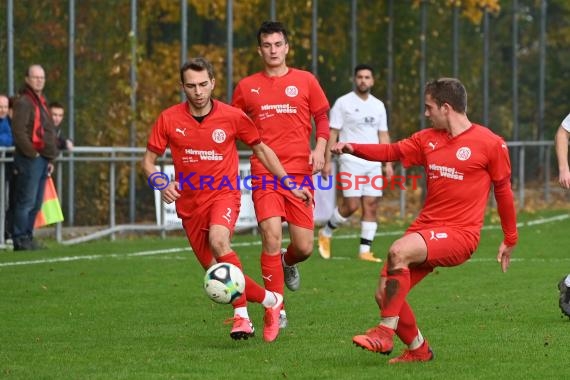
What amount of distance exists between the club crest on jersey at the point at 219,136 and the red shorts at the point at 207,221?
41cm

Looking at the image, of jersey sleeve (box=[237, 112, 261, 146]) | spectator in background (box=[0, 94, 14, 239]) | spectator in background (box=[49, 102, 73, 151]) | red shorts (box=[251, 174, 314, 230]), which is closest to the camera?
jersey sleeve (box=[237, 112, 261, 146])

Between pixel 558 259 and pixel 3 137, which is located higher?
pixel 3 137

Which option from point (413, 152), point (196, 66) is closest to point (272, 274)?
point (196, 66)

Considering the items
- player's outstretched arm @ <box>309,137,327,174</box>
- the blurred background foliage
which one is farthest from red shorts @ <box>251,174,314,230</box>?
the blurred background foliage

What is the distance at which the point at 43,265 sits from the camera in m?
16.5

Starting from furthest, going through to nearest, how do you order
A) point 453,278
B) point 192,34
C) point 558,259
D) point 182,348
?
point 192,34 < point 558,259 < point 453,278 < point 182,348

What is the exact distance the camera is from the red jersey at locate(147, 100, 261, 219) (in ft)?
35.4

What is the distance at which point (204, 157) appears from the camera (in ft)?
35.4

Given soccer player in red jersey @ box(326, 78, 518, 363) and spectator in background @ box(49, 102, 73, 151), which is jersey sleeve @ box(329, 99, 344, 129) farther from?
soccer player in red jersey @ box(326, 78, 518, 363)

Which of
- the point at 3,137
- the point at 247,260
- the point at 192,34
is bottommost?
the point at 247,260

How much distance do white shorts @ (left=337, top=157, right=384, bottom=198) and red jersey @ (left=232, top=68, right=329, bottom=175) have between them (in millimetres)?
5631

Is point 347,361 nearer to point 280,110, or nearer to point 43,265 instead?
point 280,110

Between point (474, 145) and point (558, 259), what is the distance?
871 centimetres

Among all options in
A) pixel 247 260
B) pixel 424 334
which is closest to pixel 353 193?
pixel 247 260
